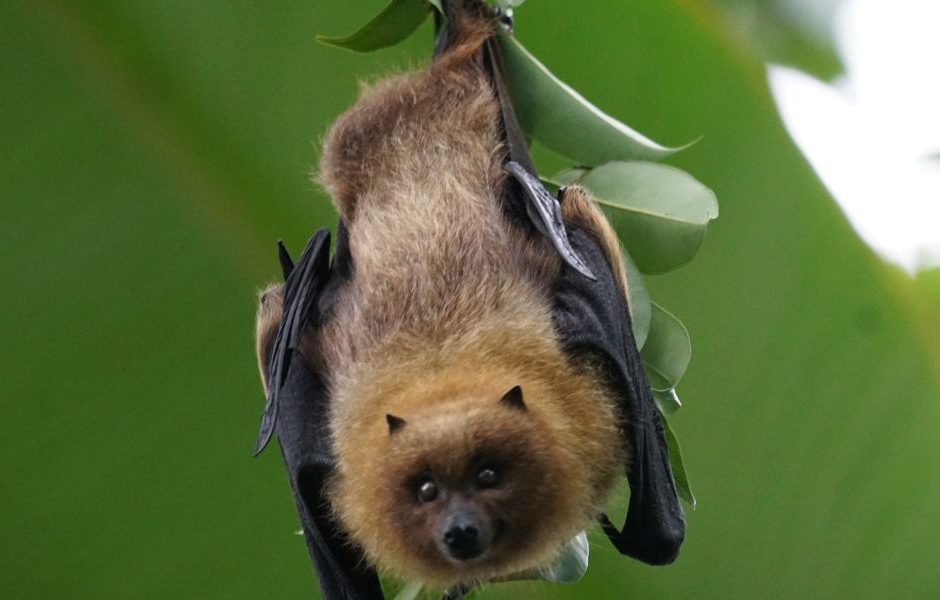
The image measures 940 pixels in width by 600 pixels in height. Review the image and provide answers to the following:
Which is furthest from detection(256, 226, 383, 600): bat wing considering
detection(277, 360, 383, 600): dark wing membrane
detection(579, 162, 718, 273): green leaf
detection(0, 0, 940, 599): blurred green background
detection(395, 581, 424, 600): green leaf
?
detection(579, 162, 718, 273): green leaf

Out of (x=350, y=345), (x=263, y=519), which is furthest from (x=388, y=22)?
(x=263, y=519)

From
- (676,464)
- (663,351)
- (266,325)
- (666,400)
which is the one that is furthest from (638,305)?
(266,325)

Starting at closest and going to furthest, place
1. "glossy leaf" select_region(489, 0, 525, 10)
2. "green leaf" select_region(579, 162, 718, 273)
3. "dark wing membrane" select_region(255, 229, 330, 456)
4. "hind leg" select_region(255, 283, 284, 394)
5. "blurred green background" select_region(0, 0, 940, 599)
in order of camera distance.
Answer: "green leaf" select_region(579, 162, 718, 273) → "dark wing membrane" select_region(255, 229, 330, 456) → "glossy leaf" select_region(489, 0, 525, 10) → "hind leg" select_region(255, 283, 284, 394) → "blurred green background" select_region(0, 0, 940, 599)

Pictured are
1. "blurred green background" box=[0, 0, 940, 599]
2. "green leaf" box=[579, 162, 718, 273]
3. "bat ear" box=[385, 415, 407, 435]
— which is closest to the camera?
"bat ear" box=[385, 415, 407, 435]

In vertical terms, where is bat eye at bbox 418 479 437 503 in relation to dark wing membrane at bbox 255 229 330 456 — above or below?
below

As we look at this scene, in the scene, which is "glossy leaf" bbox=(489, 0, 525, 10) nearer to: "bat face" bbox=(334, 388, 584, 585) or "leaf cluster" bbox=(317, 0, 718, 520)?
"leaf cluster" bbox=(317, 0, 718, 520)

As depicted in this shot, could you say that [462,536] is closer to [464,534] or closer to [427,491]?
[464,534]

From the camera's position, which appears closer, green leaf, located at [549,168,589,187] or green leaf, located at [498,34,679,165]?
green leaf, located at [498,34,679,165]
